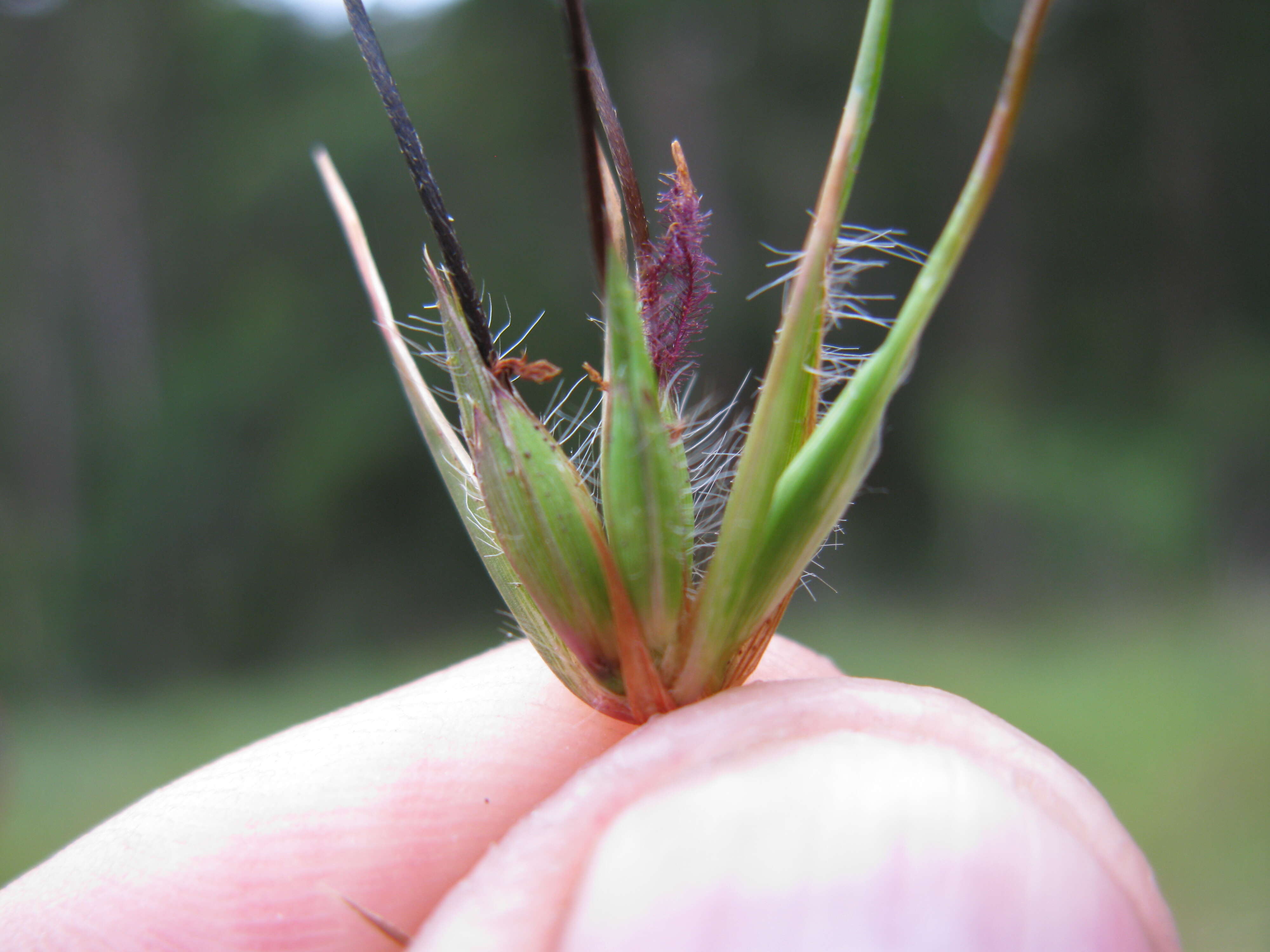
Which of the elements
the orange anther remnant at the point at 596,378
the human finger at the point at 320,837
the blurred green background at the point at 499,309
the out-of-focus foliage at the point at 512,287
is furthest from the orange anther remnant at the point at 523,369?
the out-of-focus foliage at the point at 512,287

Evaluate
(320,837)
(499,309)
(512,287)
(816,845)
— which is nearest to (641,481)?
(816,845)

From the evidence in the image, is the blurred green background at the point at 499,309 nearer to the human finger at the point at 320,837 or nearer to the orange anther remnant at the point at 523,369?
the human finger at the point at 320,837

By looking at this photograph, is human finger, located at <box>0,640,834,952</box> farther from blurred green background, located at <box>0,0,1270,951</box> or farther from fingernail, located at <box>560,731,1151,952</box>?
blurred green background, located at <box>0,0,1270,951</box>

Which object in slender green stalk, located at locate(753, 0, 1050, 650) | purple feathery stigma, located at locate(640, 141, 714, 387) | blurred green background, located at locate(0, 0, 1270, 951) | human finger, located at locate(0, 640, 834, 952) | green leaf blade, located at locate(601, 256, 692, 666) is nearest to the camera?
slender green stalk, located at locate(753, 0, 1050, 650)

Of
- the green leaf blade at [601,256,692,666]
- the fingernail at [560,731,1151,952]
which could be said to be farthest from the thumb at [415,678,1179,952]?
the green leaf blade at [601,256,692,666]

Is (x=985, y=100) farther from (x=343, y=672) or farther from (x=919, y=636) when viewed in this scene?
(x=343, y=672)

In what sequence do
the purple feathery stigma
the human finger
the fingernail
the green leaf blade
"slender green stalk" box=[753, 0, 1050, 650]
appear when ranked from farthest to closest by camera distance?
the human finger, the purple feathery stigma, the fingernail, the green leaf blade, "slender green stalk" box=[753, 0, 1050, 650]

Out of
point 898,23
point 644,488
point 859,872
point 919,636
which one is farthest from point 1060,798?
point 898,23

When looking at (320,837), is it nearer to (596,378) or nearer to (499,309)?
(596,378)
